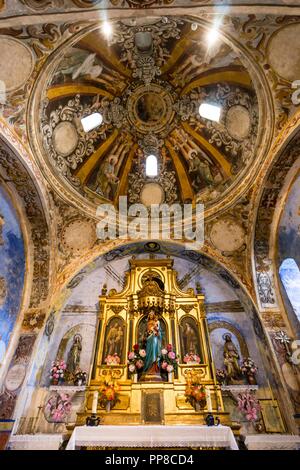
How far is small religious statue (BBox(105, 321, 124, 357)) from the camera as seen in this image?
10086mm

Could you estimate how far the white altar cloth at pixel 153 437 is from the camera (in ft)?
21.2

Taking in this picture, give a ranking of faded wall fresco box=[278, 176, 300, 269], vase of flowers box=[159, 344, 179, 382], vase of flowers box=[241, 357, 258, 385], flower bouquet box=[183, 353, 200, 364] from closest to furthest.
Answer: vase of flowers box=[159, 344, 179, 382], vase of flowers box=[241, 357, 258, 385], faded wall fresco box=[278, 176, 300, 269], flower bouquet box=[183, 353, 200, 364]

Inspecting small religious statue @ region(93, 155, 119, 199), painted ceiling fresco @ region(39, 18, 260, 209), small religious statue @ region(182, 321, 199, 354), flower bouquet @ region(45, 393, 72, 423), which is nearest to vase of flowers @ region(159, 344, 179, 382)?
small religious statue @ region(182, 321, 199, 354)

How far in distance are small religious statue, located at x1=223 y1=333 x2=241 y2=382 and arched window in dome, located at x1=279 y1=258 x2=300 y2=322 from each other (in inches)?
101

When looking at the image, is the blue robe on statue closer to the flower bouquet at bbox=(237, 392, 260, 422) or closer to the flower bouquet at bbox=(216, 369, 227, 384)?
the flower bouquet at bbox=(216, 369, 227, 384)

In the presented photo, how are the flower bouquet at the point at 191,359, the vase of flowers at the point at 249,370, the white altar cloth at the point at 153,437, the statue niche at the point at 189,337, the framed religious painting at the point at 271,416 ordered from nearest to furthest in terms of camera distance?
the white altar cloth at the point at 153,437 < the framed religious painting at the point at 271,416 < the vase of flowers at the point at 249,370 < the flower bouquet at the point at 191,359 < the statue niche at the point at 189,337

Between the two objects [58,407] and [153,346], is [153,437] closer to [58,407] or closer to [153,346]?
[153,346]

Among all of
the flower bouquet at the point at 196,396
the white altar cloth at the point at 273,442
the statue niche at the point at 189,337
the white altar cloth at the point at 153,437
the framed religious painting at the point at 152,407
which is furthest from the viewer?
the statue niche at the point at 189,337

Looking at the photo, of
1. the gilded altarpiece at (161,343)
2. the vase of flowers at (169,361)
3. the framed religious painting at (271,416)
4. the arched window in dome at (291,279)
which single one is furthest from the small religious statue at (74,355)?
the arched window in dome at (291,279)

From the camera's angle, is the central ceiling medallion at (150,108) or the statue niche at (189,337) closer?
the statue niche at (189,337)

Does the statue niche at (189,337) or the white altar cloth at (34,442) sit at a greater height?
the statue niche at (189,337)

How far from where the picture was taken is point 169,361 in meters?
9.27

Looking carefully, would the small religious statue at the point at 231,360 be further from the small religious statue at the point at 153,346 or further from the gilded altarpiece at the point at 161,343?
the small religious statue at the point at 153,346

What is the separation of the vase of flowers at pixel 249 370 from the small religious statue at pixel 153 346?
2.94 metres
